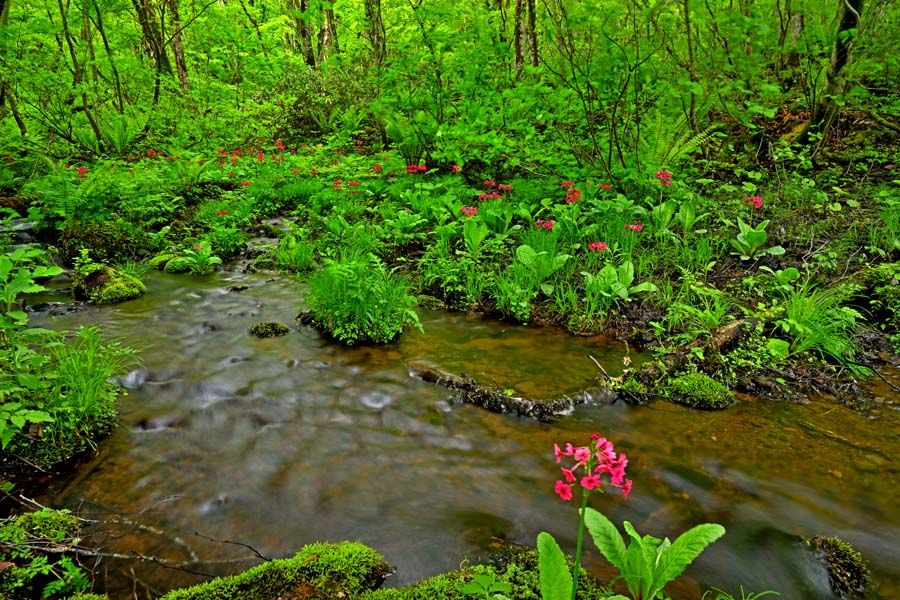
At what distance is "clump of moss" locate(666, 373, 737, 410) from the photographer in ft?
11.1

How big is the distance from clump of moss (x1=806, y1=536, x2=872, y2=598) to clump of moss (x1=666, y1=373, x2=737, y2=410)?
3.91ft

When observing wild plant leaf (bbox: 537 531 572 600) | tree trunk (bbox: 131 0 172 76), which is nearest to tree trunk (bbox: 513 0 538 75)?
tree trunk (bbox: 131 0 172 76)

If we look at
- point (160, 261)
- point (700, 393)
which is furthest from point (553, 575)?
point (160, 261)

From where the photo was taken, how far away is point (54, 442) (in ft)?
8.54

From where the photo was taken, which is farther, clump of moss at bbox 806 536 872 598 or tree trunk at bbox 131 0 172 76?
tree trunk at bbox 131 0 172 76

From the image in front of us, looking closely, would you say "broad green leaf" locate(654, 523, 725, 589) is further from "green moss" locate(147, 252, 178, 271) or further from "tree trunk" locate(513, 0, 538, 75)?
"tree trunk" locate(513, 0, 538, 75)

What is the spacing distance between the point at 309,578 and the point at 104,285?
4.71 metres

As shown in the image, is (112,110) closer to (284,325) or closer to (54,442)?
(284,325)

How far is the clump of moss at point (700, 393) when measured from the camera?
3.38 metres

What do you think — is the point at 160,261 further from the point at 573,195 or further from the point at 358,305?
the point at 573,195

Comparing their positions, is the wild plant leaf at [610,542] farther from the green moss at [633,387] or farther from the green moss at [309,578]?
the green moss at [633,387]

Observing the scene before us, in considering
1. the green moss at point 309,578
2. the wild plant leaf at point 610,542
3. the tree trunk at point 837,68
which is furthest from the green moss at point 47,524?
the tree trunk at point 837,68

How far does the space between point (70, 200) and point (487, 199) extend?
5199 millimetres

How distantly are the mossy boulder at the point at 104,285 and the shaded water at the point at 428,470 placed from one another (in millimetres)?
1578
